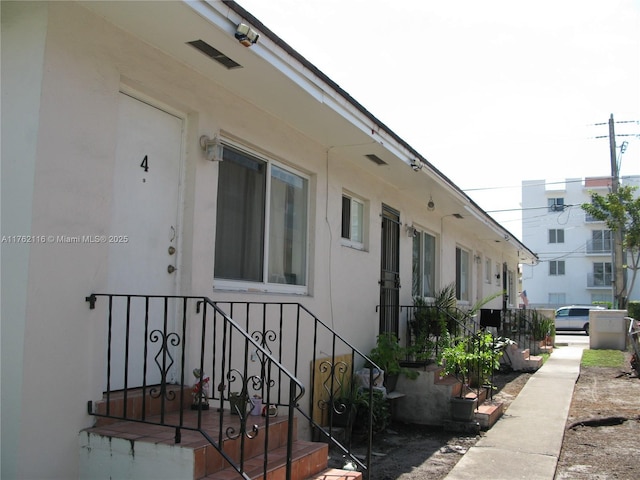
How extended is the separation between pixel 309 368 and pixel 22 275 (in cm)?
366

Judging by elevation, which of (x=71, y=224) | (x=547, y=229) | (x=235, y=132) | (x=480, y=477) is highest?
(x=547, y=229)

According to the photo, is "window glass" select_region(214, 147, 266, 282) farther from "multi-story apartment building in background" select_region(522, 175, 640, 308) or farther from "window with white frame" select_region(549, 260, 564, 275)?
"window with white frame" select_region(549, 260, 564, 275)

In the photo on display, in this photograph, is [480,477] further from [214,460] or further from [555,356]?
[555,356]

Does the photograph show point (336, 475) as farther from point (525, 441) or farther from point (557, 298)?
point (557, 298)

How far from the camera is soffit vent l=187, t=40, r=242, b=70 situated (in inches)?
173

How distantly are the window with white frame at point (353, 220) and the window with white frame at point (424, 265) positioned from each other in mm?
2273

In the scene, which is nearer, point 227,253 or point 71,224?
point 71,224

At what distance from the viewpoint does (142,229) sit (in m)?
4.57

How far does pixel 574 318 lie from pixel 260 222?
1148 inches

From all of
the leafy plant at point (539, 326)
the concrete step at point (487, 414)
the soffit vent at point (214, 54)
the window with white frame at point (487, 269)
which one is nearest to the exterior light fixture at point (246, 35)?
the soffit vent at point (214, 54)

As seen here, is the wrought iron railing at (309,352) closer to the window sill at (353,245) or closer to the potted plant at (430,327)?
the potted plant at (430,327)

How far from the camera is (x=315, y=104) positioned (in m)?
5.58

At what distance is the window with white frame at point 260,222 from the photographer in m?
5.51

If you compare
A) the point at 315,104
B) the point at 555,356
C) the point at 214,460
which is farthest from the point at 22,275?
the point at 555,356
